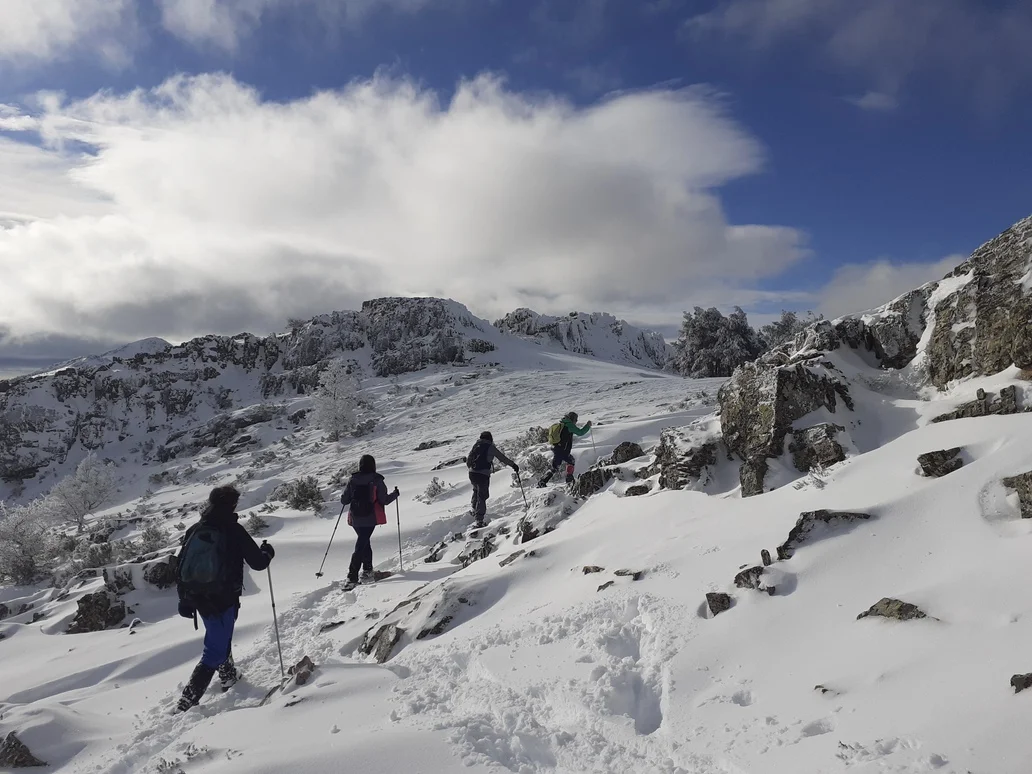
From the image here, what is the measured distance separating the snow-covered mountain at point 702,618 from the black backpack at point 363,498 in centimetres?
114

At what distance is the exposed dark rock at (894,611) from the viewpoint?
3.72m

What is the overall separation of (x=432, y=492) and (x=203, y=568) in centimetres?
821

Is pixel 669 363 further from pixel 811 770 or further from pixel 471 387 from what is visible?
pixel 811 770

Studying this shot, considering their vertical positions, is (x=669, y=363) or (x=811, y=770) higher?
(x=669, y=363)

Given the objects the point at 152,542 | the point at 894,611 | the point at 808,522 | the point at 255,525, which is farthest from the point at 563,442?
the point at 152,542

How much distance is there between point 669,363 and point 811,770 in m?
43.5

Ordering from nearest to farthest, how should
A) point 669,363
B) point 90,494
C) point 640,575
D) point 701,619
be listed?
1. point 701,619
2. point 640,575
3. point 90,494
4. point 669,363

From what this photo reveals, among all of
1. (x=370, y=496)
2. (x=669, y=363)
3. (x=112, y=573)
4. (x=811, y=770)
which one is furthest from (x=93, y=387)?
(x=811, y=770)

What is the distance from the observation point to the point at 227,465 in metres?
32.4

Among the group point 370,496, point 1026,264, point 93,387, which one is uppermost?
point 93,387

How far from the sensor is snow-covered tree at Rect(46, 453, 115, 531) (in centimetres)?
2844

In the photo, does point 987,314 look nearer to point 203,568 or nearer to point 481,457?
point 481,457

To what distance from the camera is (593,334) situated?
10812 cm

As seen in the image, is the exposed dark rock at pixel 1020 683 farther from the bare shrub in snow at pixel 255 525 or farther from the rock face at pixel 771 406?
the bare shrub in snow at pixel 255 525
